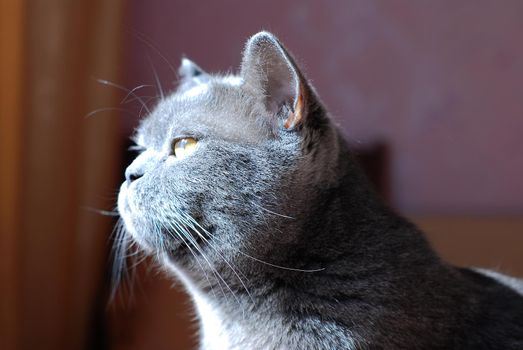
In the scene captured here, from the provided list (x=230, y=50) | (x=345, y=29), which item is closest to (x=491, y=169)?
(x=345, y=29)

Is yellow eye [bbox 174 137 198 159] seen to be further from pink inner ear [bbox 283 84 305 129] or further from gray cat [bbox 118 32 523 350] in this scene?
pink inner ear [bbox 283 84 305 129]

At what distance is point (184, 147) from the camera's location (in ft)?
2.80

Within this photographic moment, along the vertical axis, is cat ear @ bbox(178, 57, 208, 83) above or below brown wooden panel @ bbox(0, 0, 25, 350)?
above

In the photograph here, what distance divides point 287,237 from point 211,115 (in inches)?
8.1

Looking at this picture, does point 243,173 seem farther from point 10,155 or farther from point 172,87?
point 172,87

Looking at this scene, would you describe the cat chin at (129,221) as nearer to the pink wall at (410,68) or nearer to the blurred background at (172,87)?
the blurred background at (172,87)

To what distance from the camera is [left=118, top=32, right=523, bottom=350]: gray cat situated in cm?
78

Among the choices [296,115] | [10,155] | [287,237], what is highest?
[296,115]

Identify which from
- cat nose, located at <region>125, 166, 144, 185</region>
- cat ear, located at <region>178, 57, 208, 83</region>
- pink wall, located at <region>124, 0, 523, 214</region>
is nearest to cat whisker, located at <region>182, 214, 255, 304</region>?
cat nose, located at <region>125, 166, 144, 185</region>

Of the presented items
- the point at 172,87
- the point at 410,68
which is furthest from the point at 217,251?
the point at 410,68

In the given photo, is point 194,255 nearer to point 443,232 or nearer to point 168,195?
point 168,195

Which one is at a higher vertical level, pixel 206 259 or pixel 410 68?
pixel 410 68

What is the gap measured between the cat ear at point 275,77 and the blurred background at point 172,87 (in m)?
0.69

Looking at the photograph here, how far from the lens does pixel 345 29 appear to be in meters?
Result: 1.96
